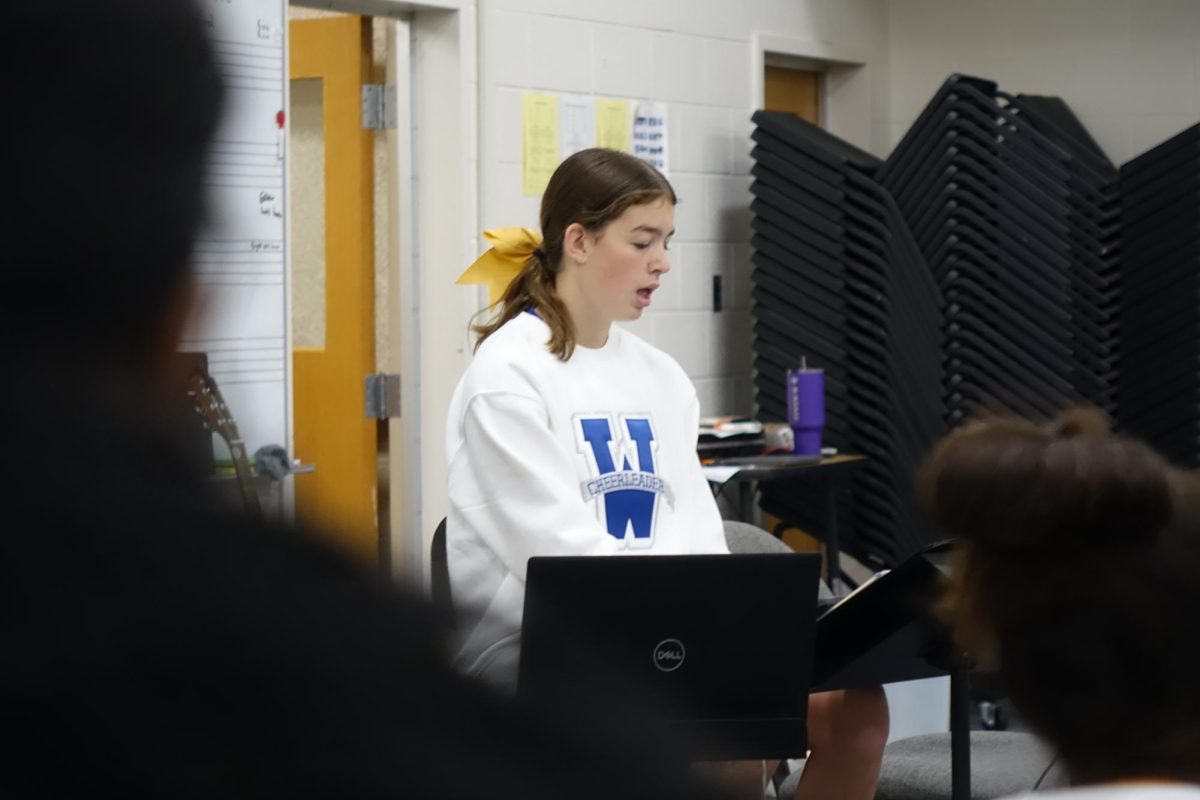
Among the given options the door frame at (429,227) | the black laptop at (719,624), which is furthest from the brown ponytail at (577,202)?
the door frame at (429,227)

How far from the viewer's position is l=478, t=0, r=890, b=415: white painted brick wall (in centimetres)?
434

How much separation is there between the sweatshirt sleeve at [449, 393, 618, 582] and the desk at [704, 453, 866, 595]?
150cm

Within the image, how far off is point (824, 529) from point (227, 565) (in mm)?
4734

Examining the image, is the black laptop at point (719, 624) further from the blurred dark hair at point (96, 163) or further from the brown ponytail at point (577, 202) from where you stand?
the blurred dark hair at point (96, 163)

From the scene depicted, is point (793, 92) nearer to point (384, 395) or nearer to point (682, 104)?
point (682, 104)

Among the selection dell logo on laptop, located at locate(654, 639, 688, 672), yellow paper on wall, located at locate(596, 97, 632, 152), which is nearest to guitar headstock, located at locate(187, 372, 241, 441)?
dell logo on laptop, located at locate(654, 639, 688, 672)

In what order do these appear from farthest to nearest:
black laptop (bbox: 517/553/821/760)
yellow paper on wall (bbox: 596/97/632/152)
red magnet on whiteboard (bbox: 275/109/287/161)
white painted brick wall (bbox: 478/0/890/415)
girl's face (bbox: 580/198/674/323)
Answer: yellow paper on wall (bbox: 596/97/632/152) < white painted brick wall (bbox: 478/0/890/415) < red magnet on whiteboard (bbox: 275/109/287/161) < girl's face (bbox: 580/198/674/323) < black laptop (bbox: 517/553/821/760)

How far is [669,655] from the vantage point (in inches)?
85.2

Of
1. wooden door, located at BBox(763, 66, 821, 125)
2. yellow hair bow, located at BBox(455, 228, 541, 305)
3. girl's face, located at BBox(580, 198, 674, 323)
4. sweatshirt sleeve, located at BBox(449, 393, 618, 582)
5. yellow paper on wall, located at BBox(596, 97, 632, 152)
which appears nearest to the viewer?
sweatshirt sleeve, located at BBox(449, 393, 618, 582)

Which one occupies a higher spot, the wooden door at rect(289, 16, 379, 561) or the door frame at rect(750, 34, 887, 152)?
the door frame at rect(750, 34, 887, 152)

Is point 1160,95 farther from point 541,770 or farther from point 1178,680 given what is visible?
point 541,770

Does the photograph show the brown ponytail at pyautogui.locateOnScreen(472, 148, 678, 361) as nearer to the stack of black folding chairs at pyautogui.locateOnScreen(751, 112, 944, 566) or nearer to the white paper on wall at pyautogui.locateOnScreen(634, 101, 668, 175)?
the white paper on wall at pyautogui.locateOnScreen(634, 101, 668, 175)

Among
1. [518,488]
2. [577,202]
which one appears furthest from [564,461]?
[577,202]

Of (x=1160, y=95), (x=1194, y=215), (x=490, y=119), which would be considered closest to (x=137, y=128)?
(x=490, y=119)
